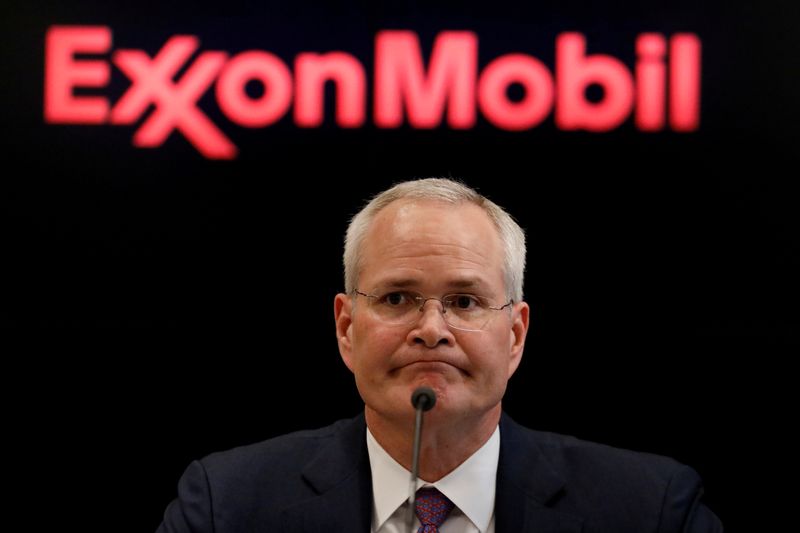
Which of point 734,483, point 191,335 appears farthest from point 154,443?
point 734,483

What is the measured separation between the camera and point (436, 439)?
2314mm

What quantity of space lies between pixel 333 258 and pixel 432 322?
1865 millimetres

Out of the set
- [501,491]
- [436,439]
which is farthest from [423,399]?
[501,491]

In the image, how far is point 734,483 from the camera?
3953mm

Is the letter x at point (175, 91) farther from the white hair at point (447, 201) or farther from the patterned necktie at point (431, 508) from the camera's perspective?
the patterned necktie at point (431, 508)

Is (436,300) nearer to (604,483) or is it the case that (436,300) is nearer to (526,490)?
(526,490)

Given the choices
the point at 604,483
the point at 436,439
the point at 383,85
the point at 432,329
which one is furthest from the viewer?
the point at 383,85

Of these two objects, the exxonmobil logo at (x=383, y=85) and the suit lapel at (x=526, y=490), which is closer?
the suit lapel at (x=526, y=490)

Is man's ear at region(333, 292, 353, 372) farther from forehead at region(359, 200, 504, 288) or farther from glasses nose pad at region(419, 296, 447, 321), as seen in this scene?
glasses nose pad at region(419, 296, 447, 321)

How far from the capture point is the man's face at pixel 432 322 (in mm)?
2227

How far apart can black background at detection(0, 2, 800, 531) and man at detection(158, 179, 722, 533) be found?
152 cm

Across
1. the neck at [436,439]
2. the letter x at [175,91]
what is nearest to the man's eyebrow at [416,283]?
the neck at [436,439]

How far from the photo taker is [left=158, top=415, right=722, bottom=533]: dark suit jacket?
232 centimetres

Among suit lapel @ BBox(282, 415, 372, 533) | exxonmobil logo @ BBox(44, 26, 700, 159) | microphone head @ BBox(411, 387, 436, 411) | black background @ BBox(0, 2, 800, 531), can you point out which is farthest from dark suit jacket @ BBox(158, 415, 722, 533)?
exxonmobil logo @ BBox(44, 26, 700, 159)
